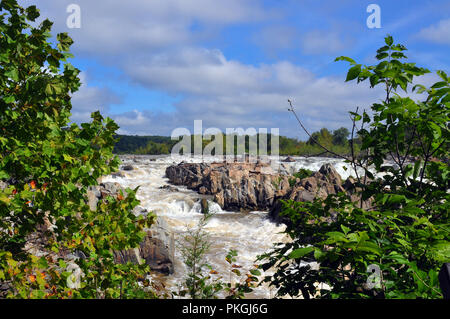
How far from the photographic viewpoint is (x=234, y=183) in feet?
74.2

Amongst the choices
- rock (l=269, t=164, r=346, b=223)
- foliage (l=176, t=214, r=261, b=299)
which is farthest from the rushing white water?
foliage (l=176, t=214, r=261, b=299)

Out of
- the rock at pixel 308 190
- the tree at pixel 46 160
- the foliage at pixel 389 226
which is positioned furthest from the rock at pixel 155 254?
the foliage at pixel 389 226

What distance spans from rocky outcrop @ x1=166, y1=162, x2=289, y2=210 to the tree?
15693mm

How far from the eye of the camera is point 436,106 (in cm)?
257

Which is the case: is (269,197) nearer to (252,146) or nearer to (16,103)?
(16,103)

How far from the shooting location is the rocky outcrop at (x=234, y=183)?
70.2ft

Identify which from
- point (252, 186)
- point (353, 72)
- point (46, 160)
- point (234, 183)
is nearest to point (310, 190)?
point (252, 186)

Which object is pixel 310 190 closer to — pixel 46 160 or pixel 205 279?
pixel 205 279

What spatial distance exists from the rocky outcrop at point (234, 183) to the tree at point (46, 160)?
15693mm

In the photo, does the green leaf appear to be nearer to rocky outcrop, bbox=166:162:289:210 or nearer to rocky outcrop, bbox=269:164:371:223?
rocky outcrop, bbox=269:164:371:223

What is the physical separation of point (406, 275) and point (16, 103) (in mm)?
3465

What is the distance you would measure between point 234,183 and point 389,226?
66.8ft

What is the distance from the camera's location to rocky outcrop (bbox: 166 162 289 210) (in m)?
21.4
